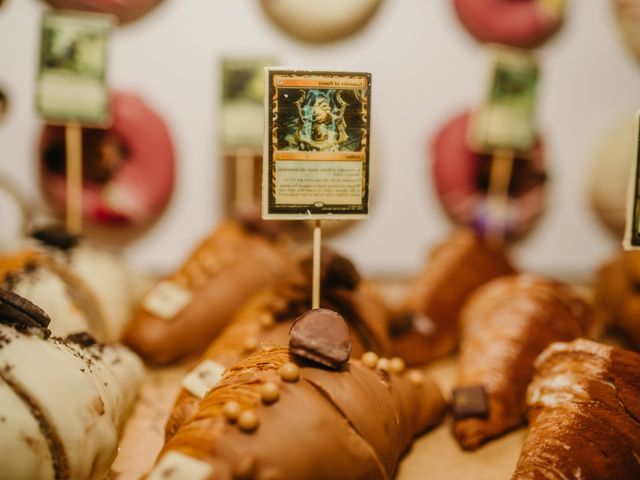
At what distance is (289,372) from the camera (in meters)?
1.13

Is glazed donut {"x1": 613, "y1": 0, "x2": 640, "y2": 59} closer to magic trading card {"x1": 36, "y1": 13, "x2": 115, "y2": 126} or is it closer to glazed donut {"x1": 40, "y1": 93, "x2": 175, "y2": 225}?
glazed donut {"x1": 40, "y1": 93, "x2": 175, "y2": 225}

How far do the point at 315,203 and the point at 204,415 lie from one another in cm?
50

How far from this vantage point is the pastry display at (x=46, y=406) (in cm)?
107

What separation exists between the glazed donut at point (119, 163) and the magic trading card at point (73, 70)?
0.29m

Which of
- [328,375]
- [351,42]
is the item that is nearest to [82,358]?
[328,375]

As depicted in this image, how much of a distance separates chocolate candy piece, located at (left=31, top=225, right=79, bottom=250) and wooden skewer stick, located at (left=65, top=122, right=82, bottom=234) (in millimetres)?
273

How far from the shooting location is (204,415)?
1127mm

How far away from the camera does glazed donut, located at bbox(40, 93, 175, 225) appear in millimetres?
2520

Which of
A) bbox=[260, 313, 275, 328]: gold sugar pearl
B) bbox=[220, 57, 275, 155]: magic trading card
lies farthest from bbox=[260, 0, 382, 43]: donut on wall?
bbox=[260, 313, 275, 328]: gold sugar pearl

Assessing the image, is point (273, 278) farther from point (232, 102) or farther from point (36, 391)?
point (36, 391)

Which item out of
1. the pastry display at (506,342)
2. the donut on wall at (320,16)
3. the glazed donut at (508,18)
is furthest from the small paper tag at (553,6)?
the pastry display at (506,342)

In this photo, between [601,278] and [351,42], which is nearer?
[601,278]

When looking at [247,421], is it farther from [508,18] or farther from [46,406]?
[508,18]

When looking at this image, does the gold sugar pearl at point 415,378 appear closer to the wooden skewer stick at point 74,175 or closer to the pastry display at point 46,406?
the pastry display at point 46,406
